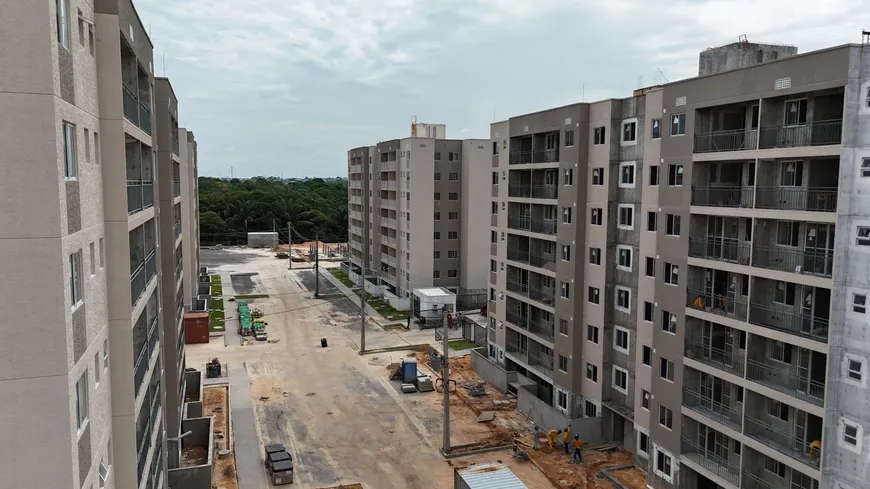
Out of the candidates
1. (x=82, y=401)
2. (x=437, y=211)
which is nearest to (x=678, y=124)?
(x=82, y=401)

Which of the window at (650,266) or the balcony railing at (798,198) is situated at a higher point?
the balcony railing at (798,198)

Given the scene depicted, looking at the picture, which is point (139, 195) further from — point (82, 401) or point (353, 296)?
point (353, 296)

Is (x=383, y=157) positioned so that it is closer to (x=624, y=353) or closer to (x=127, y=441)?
(x=624, y=353)

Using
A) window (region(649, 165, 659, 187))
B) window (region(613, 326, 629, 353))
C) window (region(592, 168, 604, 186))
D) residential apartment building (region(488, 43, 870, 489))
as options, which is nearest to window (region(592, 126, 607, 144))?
residential apartment building (region(488, 43, 870, 489))

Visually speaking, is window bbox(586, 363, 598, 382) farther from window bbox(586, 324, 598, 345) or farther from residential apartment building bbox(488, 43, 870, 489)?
window bbox(586, 324, 598, 345)

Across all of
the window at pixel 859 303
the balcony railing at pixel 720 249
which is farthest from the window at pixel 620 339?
the window at pixel 859 303

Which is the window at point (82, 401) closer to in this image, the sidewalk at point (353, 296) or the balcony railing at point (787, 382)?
the balcony railing at point (787, 382)
